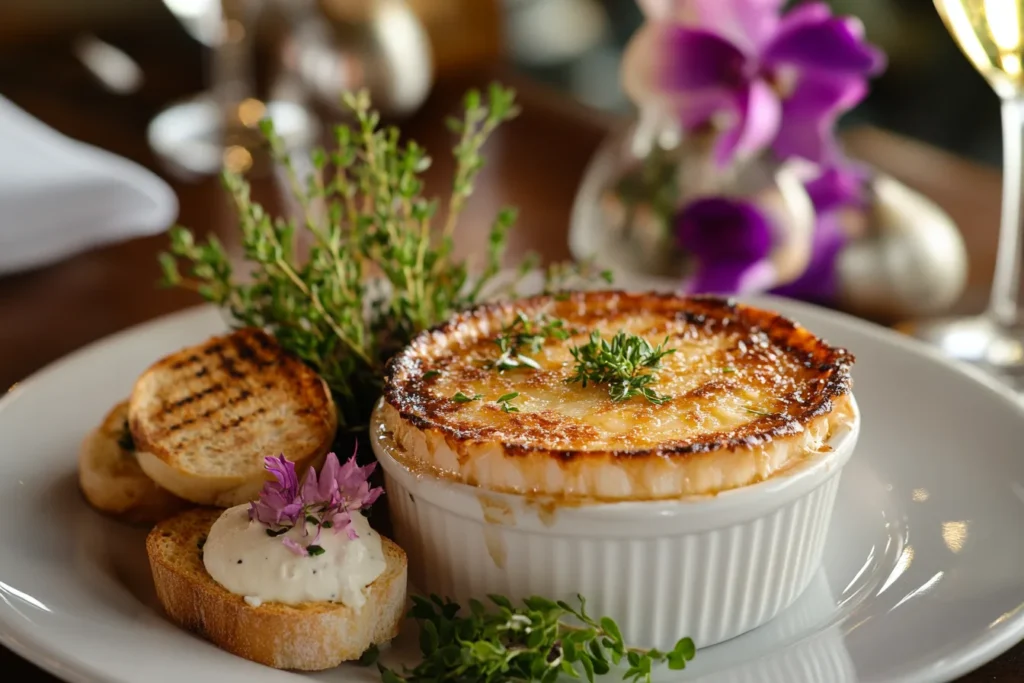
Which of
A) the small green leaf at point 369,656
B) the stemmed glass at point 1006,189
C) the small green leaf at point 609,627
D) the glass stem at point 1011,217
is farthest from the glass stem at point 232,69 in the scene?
the small green leaf at point 609,627

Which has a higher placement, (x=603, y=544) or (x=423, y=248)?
(x=423, y=248)

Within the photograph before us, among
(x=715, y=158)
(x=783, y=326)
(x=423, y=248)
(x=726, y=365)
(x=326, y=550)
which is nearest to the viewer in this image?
(x=326, y=550)

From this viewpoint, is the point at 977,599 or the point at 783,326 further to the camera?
the point at 783,326

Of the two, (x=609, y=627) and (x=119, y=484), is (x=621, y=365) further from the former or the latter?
(x=119, y=484)

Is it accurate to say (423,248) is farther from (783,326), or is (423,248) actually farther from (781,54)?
(781,54)

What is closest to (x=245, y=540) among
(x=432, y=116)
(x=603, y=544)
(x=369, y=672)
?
(x=369, y=672)

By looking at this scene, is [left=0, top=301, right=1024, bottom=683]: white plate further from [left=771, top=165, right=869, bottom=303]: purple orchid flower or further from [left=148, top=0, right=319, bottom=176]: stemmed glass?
[left=148, top=0, right=319, bottom=176]: stemmed glass

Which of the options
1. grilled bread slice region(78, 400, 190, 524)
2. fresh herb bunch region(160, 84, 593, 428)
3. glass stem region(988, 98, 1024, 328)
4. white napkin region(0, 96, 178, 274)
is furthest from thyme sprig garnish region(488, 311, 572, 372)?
white napkin region(0, 96, 178, 274)
